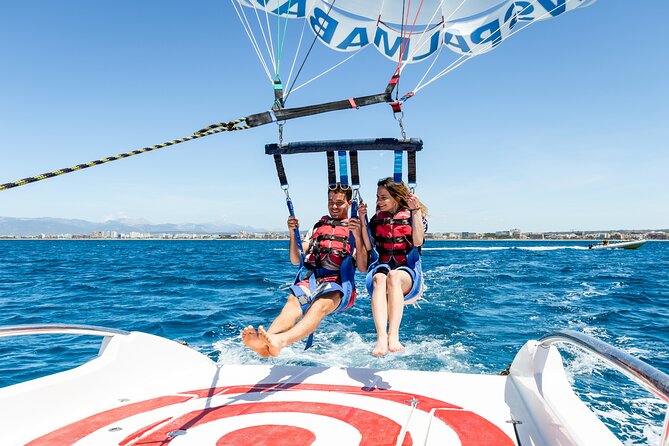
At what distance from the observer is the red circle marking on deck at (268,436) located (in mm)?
2484

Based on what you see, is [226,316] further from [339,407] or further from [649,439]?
[649,439]

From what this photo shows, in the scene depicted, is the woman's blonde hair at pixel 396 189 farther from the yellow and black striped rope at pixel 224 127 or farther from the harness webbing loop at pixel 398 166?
the yellow and black striped rope at pixel 224 127

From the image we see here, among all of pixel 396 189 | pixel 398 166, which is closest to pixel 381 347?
pixel 398 166

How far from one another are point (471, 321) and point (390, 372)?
5.44 meters

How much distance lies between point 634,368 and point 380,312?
203cm

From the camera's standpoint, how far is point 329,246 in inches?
154

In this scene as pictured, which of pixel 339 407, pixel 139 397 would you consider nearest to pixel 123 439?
pixel 139 397

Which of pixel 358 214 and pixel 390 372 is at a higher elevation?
pixel 358 214

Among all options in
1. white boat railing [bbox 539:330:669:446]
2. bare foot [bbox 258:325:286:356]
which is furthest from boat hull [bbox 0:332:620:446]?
white boat railing [bbox 539:330:669:446]

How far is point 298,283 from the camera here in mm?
3822

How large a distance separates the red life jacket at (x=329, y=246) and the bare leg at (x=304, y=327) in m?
0.32

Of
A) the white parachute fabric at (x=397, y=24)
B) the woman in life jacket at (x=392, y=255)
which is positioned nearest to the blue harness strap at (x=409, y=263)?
the woman in life jacket at (x=392, y=255)

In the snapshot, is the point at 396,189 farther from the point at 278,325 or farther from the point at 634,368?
the point at 634,368

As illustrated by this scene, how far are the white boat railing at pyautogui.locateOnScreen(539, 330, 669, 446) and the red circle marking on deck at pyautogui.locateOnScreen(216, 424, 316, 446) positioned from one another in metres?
1.53
